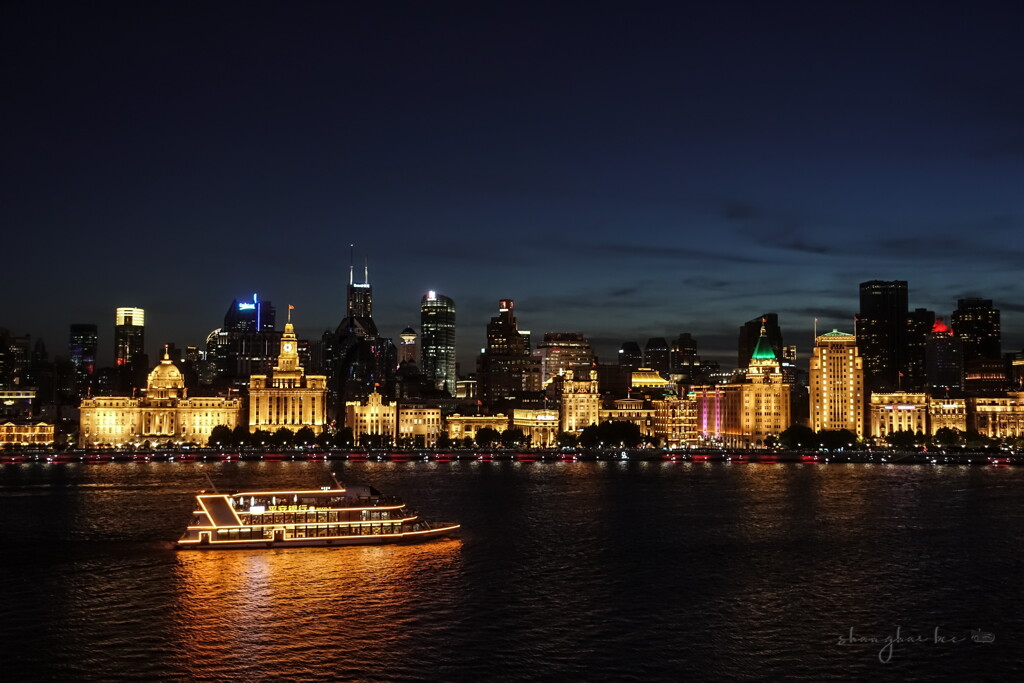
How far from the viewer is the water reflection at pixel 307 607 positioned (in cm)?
4084

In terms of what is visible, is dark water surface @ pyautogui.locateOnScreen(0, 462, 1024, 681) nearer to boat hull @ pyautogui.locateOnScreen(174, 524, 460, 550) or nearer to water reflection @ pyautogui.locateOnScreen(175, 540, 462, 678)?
water reflection @ pyautogui.locateOnScreen(175, 540, 462, 678)

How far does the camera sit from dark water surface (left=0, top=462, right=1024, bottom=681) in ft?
134

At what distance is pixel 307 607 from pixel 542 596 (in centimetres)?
1077

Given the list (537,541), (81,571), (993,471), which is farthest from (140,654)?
(993,471)

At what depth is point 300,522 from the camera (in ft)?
219

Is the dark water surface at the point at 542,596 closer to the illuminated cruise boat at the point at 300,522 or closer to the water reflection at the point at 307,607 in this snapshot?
the water reflection at the point at 307,607

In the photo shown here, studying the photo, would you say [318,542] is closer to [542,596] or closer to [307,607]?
[307,607]

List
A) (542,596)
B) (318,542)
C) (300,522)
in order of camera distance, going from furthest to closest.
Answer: (300,522) → (318,542) → (542,596)

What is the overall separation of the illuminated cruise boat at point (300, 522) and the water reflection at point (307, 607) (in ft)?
3.93

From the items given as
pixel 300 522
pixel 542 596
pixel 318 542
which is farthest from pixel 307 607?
pixel 300 522

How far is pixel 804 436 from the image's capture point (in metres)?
188

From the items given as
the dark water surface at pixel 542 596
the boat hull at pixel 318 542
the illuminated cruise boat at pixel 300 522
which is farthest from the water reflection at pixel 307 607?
the illuminated cruise boat at pixel 300 522

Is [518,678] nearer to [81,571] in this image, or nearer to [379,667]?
[379,667]

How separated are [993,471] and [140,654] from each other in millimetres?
127655
